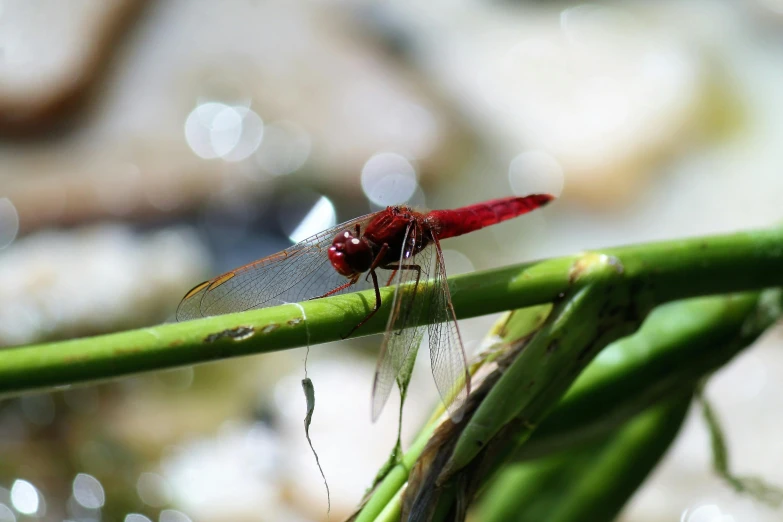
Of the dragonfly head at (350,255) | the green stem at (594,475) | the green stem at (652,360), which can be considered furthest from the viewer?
the dragonfly head at (350,255)

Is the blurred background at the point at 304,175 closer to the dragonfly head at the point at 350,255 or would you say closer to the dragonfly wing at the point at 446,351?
the dragonfly head at the point at 350,255

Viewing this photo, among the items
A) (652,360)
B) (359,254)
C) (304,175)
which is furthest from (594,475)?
(304,175)

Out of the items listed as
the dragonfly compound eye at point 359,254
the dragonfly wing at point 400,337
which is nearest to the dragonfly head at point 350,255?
the dragonfly compound eye at point 359,254

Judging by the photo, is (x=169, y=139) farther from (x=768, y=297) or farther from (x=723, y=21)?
(x=723, y=21)

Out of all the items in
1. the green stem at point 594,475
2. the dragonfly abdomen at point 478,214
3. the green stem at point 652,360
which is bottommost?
the green stem at point 594,475

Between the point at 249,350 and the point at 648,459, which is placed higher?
the point at 249,350

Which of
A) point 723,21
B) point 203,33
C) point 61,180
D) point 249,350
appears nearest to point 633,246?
point 249,350
